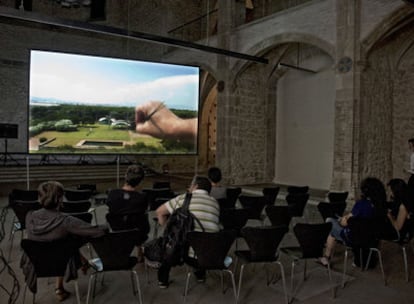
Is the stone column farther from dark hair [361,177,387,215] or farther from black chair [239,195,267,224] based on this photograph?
dark hair [361,177,387,215]

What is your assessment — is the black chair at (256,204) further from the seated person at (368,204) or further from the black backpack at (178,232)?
the black backpack at (178,232)

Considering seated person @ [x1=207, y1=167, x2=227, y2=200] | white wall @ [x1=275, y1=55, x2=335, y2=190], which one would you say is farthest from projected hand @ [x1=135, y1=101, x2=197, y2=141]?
seated person @ [x1=207, y1=167, x2=227, y2=200]

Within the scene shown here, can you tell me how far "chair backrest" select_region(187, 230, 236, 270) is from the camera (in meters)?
3.04

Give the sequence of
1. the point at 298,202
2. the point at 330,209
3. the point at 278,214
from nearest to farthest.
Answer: the point at 278,214, the point at 330,209, the point at 298,202

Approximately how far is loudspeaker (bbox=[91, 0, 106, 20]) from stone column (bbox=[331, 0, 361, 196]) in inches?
426

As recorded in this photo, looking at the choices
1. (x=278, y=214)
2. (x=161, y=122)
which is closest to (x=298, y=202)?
(x=278, y=214)

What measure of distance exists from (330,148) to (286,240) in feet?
20.5

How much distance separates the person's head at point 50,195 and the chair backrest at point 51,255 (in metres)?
0.33

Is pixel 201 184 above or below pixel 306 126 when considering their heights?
below

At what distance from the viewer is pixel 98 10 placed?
16.0 metres

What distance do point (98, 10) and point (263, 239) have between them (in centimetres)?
1528

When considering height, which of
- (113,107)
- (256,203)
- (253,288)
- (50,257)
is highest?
(113,107)

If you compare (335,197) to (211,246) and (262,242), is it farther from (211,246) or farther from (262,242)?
(211,246)

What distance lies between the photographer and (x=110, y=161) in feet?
50.2
